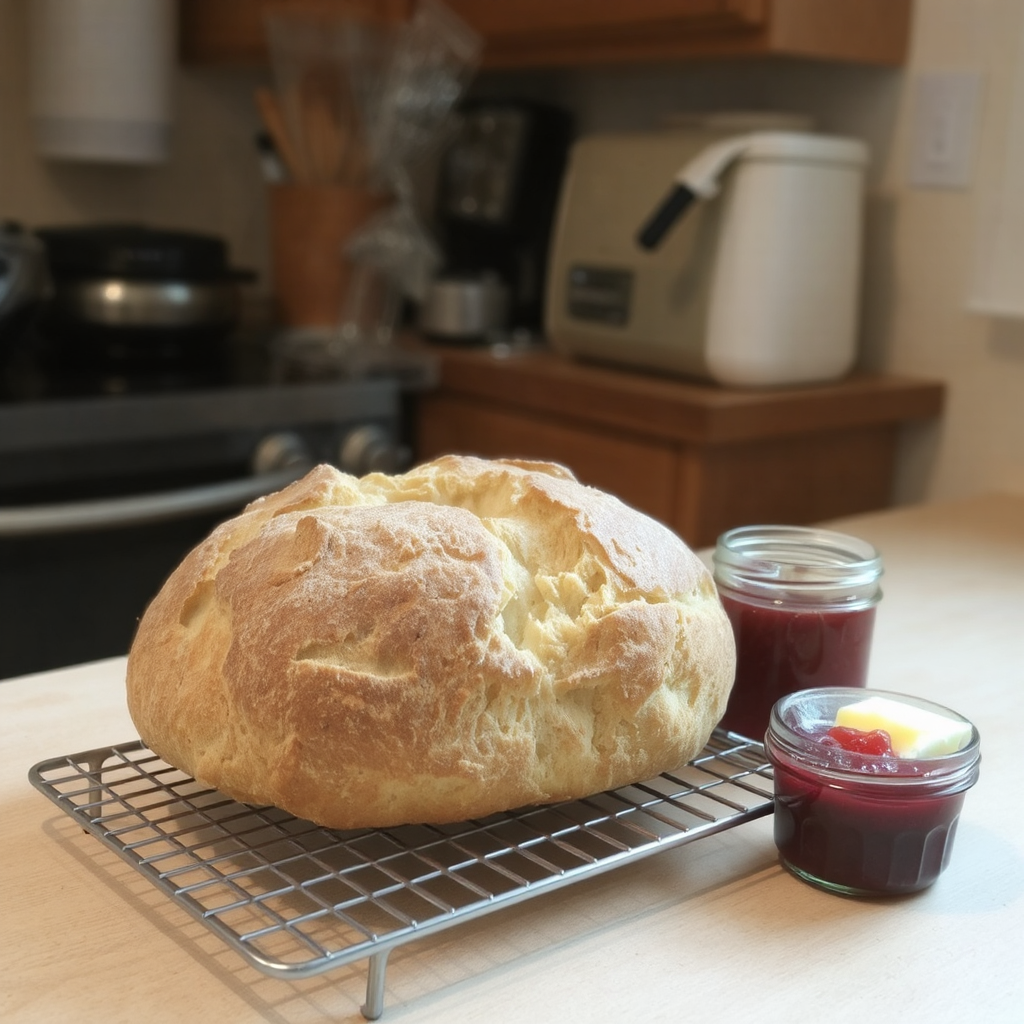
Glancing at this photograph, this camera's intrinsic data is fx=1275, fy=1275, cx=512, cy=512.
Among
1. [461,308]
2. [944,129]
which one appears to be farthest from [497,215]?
[944,129]

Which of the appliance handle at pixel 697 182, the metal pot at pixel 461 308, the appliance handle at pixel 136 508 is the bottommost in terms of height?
the appliance handle at pixel 136 508

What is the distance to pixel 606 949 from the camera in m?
0.59

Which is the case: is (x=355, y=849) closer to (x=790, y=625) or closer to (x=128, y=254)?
(x=790, y=625)

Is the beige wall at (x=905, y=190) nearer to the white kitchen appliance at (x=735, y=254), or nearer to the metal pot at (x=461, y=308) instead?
the white kitchen appliance at (x=735, y=254)

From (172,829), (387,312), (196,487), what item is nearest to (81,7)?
(387,312)

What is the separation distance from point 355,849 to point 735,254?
1.17 meters

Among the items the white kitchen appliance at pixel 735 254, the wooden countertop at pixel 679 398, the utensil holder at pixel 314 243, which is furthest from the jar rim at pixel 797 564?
the utensil holder at pixel 314 243

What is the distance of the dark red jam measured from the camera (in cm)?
79

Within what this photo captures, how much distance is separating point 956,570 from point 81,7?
5.22ft

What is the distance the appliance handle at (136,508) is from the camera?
1.51 metres

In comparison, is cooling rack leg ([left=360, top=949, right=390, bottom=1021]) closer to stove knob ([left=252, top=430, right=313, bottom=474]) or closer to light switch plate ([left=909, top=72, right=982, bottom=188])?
stove knob ([left=252, top=430, right=313, bottom=474])

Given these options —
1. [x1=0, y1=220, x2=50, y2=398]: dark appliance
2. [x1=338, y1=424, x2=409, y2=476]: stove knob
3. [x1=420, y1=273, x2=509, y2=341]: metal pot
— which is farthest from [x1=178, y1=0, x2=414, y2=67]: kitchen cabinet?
[x1=338, y1=424, x2=409, y2=476]: stove knob

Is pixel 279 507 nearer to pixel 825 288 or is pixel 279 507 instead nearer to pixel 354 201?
pixel 825 288

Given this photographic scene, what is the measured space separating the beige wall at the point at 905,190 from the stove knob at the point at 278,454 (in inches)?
29.8
